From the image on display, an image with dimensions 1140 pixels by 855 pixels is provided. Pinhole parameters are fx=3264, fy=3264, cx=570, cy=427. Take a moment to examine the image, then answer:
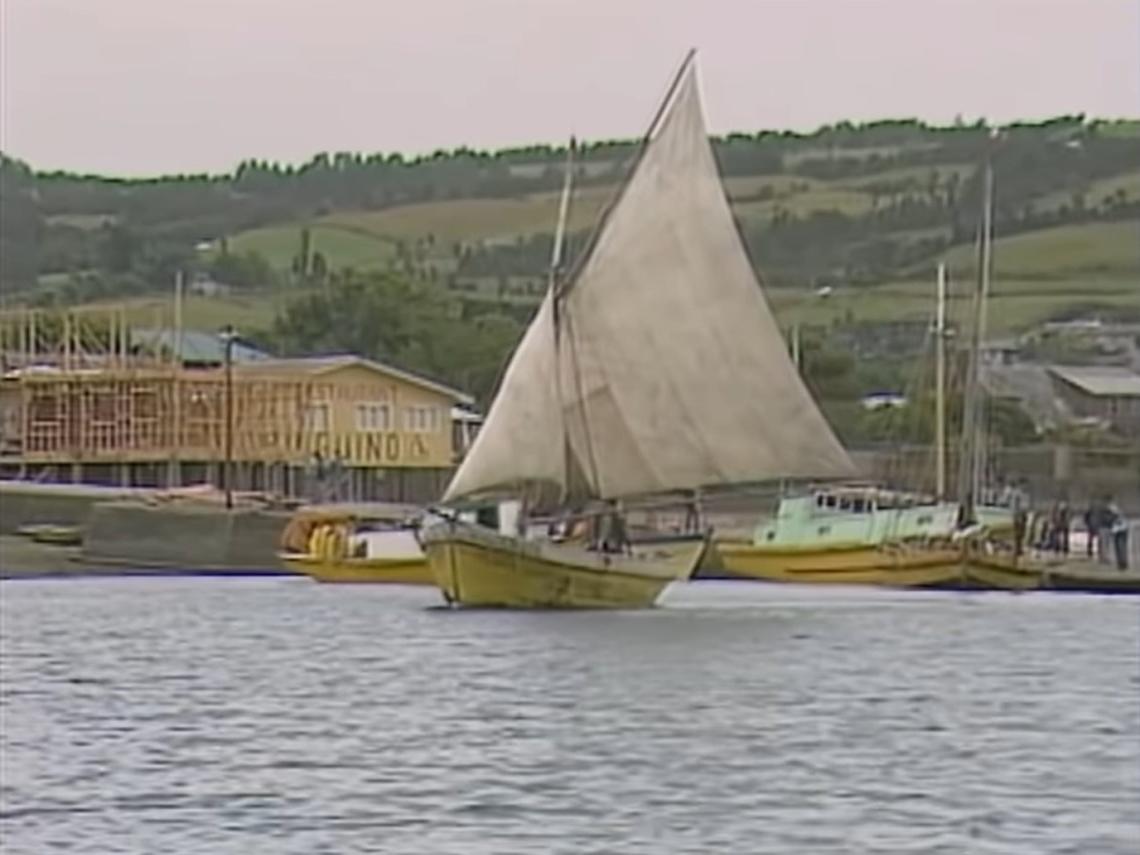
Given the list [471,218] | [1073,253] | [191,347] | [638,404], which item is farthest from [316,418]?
[638,404]

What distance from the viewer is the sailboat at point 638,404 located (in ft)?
129

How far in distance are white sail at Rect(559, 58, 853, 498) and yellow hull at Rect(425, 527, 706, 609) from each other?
96 centimetres

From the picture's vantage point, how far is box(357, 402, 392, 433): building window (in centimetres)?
7019

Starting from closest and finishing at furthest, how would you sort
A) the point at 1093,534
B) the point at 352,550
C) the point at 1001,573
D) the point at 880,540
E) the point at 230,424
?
1. the point at 1001,573
2. the point at 880,540
3. the point at 352,550
4. the point at 1093,534
5. the point at 230,424

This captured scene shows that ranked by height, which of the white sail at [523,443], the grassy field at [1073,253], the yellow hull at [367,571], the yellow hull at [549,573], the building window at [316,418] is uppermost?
the grassy field at [1073,253]

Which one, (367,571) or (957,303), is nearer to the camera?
(367,571)

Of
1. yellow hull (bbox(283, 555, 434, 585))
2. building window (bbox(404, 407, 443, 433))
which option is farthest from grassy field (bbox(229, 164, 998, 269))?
yellow hull (bbox(283, 555, 434, 585))

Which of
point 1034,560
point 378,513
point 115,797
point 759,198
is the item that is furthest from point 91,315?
point 115,797

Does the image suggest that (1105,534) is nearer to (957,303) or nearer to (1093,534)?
(1093,534)

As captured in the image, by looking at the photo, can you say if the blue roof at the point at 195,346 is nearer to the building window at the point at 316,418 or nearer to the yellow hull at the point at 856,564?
the building window at the point at 316,418

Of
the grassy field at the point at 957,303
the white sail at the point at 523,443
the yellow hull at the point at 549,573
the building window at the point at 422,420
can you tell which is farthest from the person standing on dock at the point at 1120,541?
the building window at the point at 422,420

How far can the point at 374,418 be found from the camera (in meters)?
70.6

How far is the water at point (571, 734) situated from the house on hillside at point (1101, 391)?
32.0m

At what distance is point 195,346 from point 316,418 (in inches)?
402
